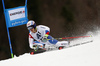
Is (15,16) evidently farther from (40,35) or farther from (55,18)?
(55,18)

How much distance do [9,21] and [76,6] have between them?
1564 cm

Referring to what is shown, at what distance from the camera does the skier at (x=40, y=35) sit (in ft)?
18.3

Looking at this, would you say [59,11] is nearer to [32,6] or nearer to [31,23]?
[32,6]

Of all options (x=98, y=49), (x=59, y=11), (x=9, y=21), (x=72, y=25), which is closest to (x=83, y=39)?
(x=9, y=21)

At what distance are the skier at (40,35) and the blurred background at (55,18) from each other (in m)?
12.4

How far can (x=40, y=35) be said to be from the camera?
586 centimetres

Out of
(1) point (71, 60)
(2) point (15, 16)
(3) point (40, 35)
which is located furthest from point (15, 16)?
(1) point (71, 60)

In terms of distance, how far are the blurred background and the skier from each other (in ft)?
40.8

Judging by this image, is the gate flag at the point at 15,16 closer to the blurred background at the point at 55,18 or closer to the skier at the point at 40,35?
the skier at the point at 40,35

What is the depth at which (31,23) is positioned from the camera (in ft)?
18.0

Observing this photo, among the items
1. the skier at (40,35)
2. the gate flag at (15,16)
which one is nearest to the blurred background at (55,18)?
the gate flag at (15,16)

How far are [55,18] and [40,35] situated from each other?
14.6 meters

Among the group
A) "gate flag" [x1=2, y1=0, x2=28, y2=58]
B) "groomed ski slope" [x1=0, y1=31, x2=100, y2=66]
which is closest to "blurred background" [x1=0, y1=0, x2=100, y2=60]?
"gate flag" [x1=2, y1=0, x2=28, y2=58]

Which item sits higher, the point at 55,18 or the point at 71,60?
the point at 55,18
